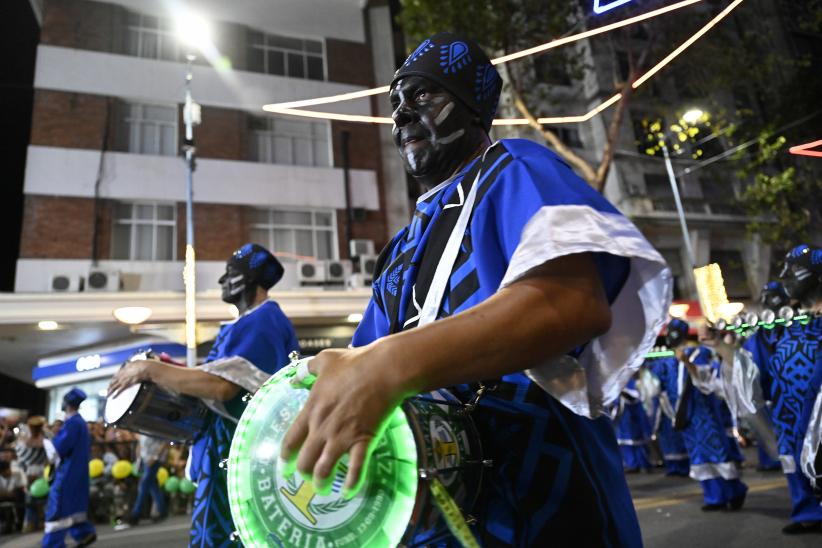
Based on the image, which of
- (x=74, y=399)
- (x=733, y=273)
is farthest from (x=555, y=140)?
(x=733, y=273)

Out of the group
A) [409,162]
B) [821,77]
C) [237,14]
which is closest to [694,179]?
[821,77]

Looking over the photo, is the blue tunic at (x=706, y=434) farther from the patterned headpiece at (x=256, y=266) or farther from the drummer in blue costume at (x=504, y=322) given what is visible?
the drummer in blue costume at (x=504, y=322)

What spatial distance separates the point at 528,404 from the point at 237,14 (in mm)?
17110

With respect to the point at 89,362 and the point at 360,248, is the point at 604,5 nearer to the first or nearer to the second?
the point at 360,248

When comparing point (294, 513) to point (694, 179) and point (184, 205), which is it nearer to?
point (184, 205)

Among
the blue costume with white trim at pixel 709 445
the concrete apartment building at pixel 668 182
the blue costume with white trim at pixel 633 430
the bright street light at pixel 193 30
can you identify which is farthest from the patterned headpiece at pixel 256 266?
the concrete apartment building at pixel 668 182

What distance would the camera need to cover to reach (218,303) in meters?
12.5

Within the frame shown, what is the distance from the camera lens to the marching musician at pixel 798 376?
16.1 feet

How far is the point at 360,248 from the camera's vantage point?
14953 millimetres

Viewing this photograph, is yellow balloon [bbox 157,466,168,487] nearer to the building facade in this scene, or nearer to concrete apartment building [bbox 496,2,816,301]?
the building facade

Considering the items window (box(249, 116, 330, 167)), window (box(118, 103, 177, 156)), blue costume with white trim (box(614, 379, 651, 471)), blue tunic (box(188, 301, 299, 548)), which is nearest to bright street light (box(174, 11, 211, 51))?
window (box(118, 103, 177, 156))

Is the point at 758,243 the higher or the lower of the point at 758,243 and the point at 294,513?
the higher

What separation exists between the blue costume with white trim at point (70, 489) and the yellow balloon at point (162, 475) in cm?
193

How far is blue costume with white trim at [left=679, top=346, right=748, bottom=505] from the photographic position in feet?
22.3
